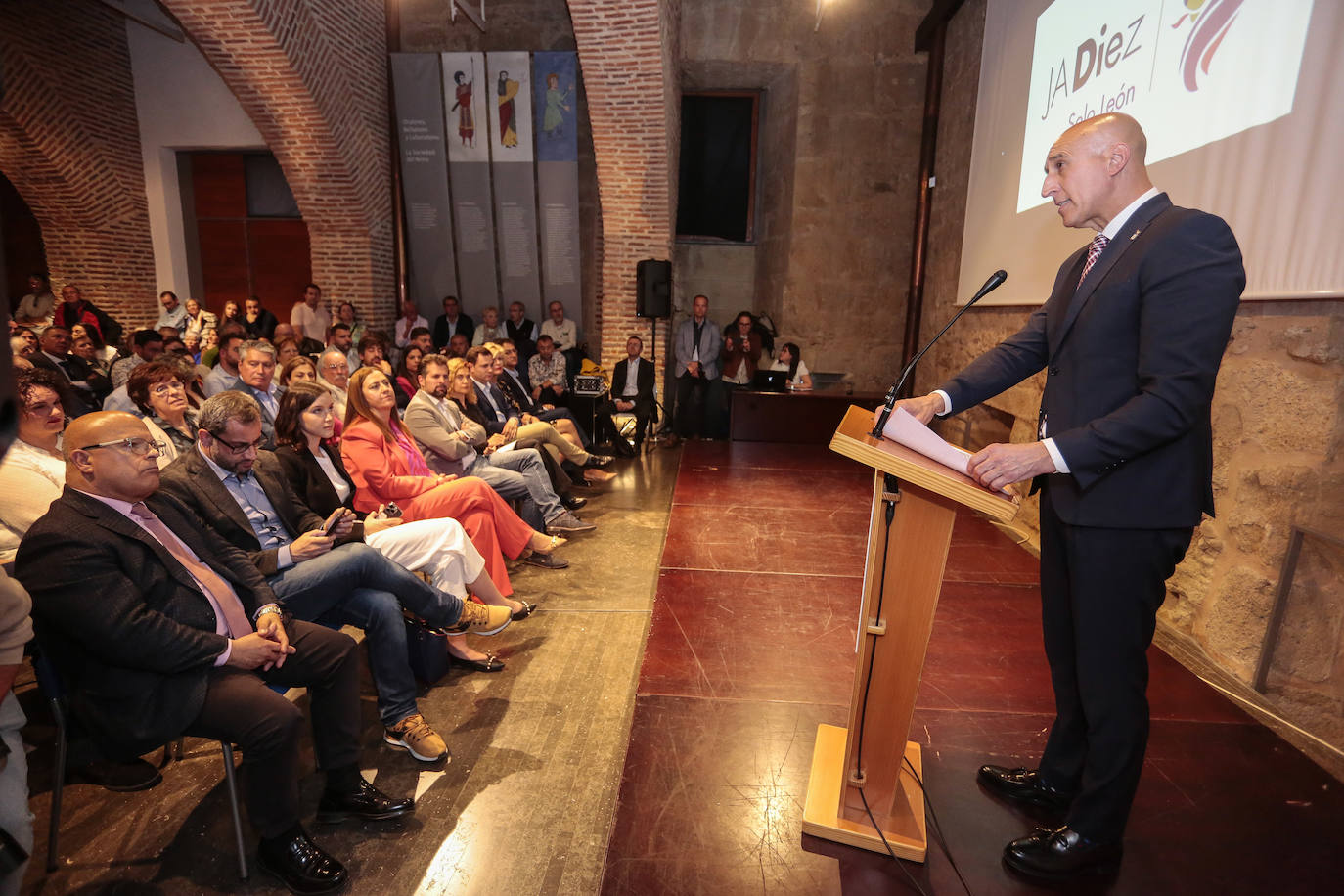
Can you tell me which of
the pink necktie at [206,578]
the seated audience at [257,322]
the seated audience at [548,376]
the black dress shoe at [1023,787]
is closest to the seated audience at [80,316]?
the seated audience at [257,322]

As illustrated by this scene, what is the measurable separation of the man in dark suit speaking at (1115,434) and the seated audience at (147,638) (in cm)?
173

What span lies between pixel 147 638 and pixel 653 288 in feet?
20.1

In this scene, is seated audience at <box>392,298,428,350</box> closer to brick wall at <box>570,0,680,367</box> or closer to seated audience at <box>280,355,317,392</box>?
brick wall at <box>570,0,680,367</box>

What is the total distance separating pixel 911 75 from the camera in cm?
761

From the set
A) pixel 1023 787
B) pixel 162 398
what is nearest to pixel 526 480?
pixel 162 398

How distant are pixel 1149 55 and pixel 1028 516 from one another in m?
2.51

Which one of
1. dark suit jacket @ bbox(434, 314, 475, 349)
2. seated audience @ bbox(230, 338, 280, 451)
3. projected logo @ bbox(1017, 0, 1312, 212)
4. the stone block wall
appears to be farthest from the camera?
dark suit jacket @ bbox(434, 314, 475, 349)

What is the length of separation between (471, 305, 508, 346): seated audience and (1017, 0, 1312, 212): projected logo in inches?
222

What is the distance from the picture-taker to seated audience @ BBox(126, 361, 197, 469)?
3.02 meters

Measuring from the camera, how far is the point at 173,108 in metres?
8.97

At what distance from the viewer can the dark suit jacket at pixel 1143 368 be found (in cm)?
148

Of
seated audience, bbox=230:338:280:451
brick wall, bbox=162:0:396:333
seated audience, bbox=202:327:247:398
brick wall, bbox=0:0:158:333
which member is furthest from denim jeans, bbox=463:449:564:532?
brick wall, bbox=0:0:158:333

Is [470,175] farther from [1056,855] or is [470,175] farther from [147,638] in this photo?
[1056,855]

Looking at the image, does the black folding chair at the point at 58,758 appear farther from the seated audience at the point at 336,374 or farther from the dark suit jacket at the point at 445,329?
the dark suit jacket at the point at 445,329
